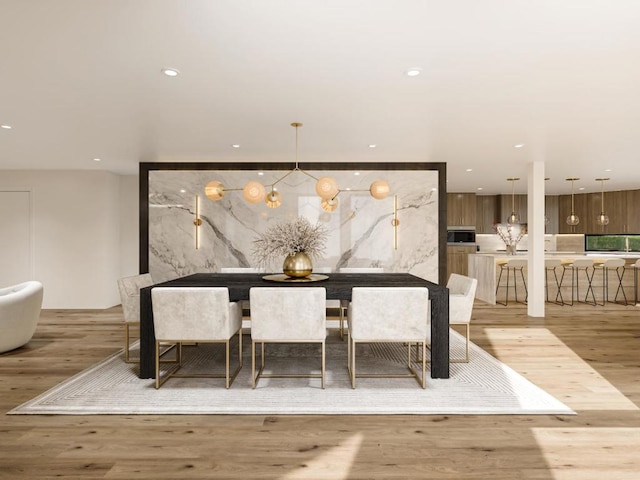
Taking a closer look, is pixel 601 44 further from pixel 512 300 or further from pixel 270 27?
pixel 512 300

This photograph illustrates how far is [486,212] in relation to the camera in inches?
424

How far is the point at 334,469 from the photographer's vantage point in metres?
2.19

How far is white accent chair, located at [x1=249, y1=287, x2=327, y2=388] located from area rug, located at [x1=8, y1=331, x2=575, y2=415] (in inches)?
10.0

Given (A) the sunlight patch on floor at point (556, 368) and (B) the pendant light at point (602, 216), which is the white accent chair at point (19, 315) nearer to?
(A) the sunlight patch on floor at point (556, 368)

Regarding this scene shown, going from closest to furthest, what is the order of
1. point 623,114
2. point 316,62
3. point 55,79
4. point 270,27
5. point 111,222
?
point 270,27
point 316,62
point 55,79
point 623,114
point 111,222

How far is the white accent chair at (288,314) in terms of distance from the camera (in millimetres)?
3303

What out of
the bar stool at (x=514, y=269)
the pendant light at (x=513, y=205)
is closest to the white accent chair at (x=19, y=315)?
the bar stool at (x=514, y=269)

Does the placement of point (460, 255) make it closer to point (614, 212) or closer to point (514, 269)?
point (514, 269)

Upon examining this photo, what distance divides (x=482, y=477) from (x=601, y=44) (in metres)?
2.63

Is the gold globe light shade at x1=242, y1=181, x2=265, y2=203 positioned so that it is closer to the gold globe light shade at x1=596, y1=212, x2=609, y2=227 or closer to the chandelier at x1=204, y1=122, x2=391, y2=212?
the chandelier at x1=204, y1=122, x2=391, y2=212

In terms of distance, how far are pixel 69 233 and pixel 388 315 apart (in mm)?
6248

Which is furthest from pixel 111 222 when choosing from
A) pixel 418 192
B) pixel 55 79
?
pixel 418 192

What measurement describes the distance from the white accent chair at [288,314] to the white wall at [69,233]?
16.6 ft

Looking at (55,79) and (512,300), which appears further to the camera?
(512,300)
